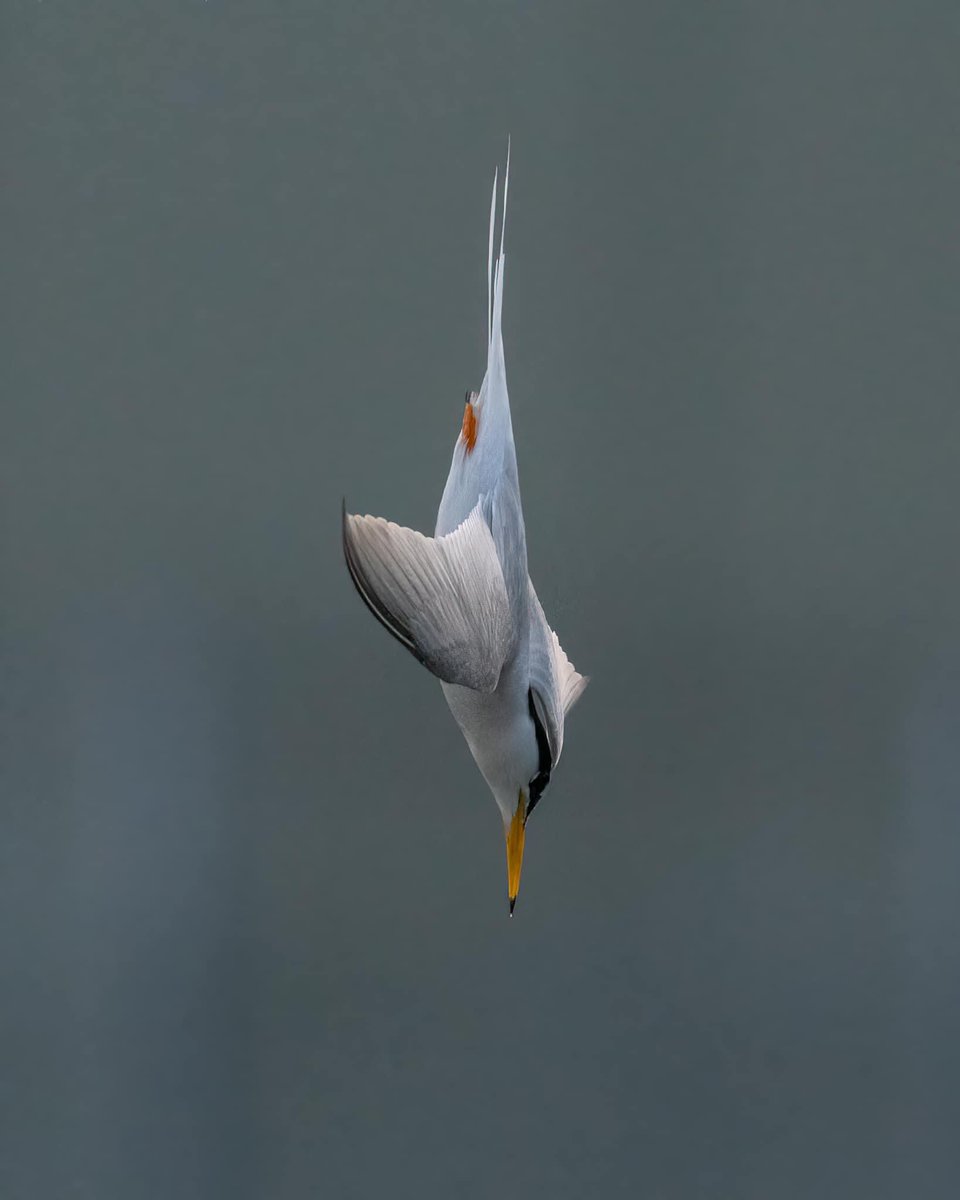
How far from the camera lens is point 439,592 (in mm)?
560

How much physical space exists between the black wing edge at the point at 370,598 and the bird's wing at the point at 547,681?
0.30 feet

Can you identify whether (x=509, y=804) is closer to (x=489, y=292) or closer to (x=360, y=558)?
(x=360, y=558)

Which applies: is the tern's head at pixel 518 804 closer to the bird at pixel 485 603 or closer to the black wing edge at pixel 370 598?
the bird at pixel 485 603

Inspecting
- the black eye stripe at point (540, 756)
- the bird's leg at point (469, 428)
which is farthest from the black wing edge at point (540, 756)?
the bird's leg at point (469, 428)

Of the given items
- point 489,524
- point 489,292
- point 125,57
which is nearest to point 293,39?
point 125,57

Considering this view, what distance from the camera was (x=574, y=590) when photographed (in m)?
0.81

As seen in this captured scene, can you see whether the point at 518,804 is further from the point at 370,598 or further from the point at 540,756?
the point at 370,598

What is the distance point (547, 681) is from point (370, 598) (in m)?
0.14

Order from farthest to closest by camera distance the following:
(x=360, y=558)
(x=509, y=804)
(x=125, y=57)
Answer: (x=125, y=57) < (x=509, y=804) < (x=360, y=558)

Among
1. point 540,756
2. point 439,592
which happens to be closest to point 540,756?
point 540,756

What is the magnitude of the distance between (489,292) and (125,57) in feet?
0.92

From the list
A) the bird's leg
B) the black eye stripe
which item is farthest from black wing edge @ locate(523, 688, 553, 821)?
the bird's leg

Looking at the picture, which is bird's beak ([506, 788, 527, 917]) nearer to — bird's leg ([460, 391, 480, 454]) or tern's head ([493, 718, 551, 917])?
tern's head ([493, 718, 551, 917])

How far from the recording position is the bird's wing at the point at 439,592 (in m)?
0.54
